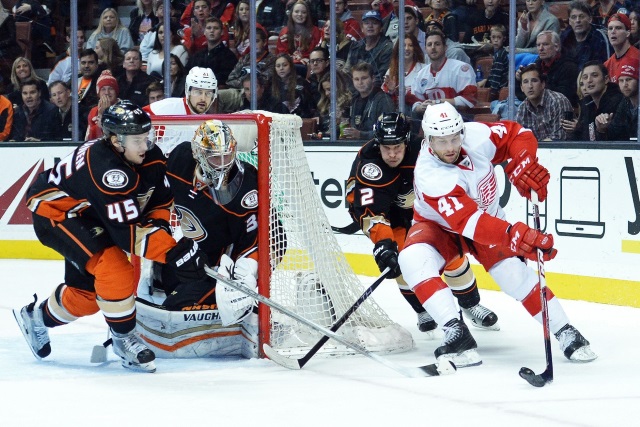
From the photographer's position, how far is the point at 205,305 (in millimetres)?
4160

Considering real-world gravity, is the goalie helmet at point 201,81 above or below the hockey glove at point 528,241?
above

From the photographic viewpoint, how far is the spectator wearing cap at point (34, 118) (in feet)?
25.6

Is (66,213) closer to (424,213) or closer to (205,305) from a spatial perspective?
(205,305)

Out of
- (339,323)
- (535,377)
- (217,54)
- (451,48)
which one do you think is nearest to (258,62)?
(217,54)

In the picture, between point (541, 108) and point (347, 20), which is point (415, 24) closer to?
point (347, 20)

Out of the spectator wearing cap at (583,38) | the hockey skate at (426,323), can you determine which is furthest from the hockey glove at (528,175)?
the spectator wearing cap at (583,38)

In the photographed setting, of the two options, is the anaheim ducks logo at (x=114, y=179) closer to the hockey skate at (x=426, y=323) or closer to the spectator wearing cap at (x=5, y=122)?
the hockey skate at (x=426, y=323)

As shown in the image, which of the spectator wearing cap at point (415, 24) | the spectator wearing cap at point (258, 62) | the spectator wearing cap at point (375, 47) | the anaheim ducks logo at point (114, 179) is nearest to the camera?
the anaheim ducks logo at point (114, 179)

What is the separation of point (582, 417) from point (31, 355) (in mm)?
2185

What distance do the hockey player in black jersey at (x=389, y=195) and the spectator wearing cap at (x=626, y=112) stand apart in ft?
4.07

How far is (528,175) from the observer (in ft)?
12.8

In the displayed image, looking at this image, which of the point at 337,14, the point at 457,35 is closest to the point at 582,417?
the point at 457,35

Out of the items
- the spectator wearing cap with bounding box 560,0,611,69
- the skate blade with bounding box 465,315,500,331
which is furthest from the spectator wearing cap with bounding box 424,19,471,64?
the skate blade with bounding box 465,315,500,331

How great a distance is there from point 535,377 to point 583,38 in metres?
2.53
